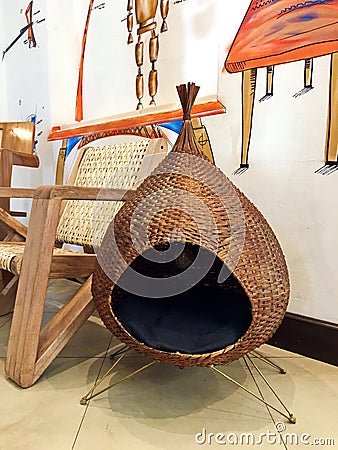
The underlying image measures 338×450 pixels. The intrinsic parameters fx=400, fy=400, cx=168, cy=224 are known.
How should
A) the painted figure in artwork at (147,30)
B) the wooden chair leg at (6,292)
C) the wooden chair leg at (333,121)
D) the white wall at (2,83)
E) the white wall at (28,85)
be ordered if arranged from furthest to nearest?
the white wall at (2,83) < the white wall at (28,85) < the painted figure in artwork at (147,30) < the wooden chair leg at (6,292) < the wooden chair leg at (333,121)

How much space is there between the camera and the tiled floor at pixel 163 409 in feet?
3.04

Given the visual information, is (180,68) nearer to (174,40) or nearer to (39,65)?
(174,40)

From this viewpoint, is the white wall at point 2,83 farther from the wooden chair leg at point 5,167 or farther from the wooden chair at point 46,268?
the wooden chair at point 46,268

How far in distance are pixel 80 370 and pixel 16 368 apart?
0.20 meters

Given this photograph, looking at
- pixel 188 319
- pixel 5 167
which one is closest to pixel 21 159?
pixel 5 167

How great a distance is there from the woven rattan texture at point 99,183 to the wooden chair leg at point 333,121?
26.7 inches

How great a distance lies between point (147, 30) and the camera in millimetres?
1966

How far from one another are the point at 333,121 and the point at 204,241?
0.66 meters

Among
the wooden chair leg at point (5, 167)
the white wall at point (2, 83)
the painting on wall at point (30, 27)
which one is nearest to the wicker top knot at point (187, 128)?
the wooden chair leg at point (5, 167)

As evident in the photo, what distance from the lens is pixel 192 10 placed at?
1765mm

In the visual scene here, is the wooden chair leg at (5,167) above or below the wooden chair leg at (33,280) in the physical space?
above

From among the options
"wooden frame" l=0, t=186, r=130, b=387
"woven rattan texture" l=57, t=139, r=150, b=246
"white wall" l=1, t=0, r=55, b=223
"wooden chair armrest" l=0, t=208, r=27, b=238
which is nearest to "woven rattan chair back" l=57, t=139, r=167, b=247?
"woven rattan texture" l=57, t=139, r=150, b=246

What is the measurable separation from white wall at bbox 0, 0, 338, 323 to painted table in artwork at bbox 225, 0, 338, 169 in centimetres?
3

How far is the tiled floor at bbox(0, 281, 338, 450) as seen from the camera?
0.93 m
